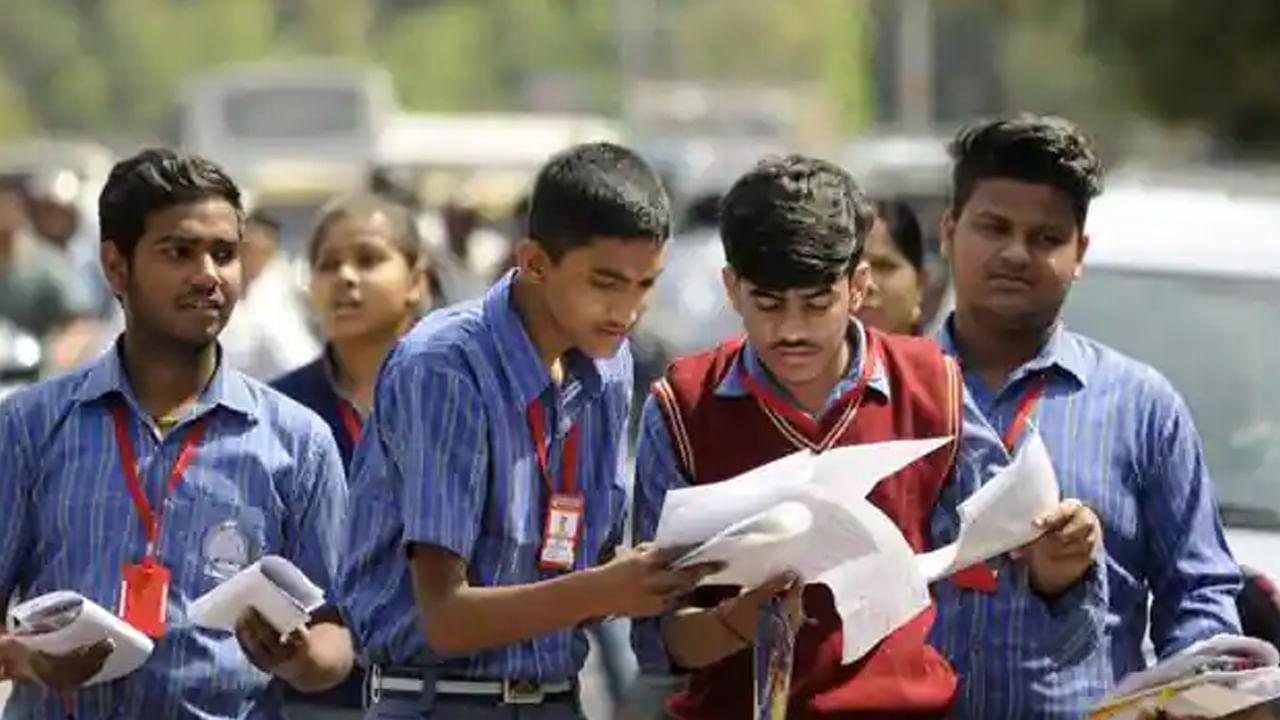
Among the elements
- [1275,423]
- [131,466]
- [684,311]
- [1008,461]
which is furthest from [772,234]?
[684,311]

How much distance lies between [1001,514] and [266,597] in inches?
48.9

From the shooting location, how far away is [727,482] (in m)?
5.27

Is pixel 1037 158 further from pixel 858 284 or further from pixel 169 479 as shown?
pixel 169 479

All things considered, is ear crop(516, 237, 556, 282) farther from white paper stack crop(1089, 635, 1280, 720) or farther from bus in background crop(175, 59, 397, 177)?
bus in background crop(175, 59, 397, 177)

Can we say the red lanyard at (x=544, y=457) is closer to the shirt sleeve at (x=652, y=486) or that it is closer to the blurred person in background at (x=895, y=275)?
the shirt sleeve at (x=652, y=486)

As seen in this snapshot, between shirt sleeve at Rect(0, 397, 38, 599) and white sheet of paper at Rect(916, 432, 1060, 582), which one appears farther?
shirt sleeve at Rect(0, 397, 38, 599)

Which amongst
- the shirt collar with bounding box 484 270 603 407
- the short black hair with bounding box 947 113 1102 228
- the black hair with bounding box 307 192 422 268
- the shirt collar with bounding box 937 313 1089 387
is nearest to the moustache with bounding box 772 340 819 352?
the shirt collar with bounding box 484 270 603 407

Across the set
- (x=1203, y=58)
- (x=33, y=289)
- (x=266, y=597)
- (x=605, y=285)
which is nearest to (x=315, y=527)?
(x=266, y=597)

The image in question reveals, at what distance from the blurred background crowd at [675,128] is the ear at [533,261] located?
230cm

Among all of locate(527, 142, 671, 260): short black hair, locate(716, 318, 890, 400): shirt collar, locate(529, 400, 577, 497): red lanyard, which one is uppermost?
locate(527, 142, 671, 260): short black hair

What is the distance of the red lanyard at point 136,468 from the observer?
244 inches

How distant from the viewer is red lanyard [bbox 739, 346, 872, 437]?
5719 millimetres

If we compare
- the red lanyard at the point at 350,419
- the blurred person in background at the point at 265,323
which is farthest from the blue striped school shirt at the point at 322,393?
the blurred person in background at the point at 265,323

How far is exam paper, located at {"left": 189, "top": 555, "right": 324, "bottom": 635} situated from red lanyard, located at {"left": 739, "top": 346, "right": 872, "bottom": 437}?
825 millimetres
